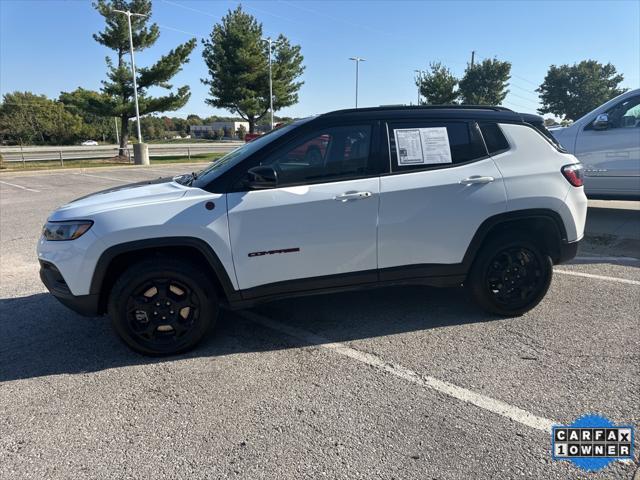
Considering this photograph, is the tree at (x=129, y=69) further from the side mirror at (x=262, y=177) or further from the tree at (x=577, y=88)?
the tree at (x=577, y=88)

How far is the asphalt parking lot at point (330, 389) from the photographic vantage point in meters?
2.32

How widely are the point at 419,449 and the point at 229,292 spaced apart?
1.72 meters

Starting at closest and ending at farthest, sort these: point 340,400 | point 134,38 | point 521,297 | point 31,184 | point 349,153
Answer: point 340,400
point 349,153
point 521,297
point 31,184
point 134,38

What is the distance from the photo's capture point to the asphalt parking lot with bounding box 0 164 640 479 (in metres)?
2.32

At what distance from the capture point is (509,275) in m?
3.89

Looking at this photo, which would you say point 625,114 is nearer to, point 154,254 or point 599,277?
point 599,277

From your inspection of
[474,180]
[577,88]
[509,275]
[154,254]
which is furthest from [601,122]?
[577,88]

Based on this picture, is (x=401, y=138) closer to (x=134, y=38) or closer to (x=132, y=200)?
(x=132, y=200)

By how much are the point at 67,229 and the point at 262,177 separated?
56.1 inches

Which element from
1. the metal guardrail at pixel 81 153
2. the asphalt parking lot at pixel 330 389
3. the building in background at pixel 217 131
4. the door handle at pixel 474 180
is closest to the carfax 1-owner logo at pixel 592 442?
the asphalt parking lot at pixel 330 389

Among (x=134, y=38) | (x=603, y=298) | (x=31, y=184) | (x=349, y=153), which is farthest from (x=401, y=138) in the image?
(x=134, y=38)

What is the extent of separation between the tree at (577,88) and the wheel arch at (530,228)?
5909 centimetres

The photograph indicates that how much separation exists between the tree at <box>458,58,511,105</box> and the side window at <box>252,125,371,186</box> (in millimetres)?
43854

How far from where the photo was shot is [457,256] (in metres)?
3.74
